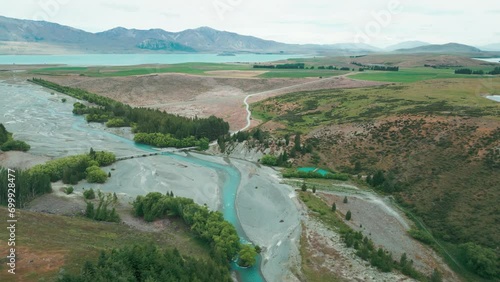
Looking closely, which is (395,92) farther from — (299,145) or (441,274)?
(441,274)

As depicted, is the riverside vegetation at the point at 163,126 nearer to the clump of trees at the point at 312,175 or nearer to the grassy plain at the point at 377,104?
the grassy plain at the point at 377,104

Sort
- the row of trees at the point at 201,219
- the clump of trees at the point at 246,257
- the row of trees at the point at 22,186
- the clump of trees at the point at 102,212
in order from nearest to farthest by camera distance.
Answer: the clump of trees at the point at 246,257, the row of trees at the point at 201,219, the clump of trees at the point at 102,212, the row of trees at the point at 22,186

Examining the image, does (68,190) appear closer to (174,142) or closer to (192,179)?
(192,179)

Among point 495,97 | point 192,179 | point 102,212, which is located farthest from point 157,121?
→ point 495,97

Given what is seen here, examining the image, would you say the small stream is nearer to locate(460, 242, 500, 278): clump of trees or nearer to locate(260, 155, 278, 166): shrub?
locate(260, 155, 278, 166): shrub

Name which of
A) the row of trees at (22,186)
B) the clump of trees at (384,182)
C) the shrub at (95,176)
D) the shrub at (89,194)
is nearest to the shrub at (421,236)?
the clump of trees at (384,182)

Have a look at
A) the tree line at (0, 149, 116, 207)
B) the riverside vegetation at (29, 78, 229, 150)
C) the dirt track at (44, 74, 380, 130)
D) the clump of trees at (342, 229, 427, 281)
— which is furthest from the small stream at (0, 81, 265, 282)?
the dirt track at (44, 74, 380, 130)
